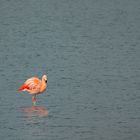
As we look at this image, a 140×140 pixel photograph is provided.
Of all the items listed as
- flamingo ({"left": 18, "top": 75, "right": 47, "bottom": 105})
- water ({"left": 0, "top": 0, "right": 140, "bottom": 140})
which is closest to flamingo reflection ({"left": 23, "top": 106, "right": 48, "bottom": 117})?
water ({"left": 0, "top": 0, "right": 140, "bottom": 140})

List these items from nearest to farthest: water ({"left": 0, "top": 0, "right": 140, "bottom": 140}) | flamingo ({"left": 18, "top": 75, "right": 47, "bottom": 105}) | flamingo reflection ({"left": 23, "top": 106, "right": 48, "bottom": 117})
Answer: water ({"left": 0, "top": 0, "right": 140, "bottom": 140}) → flamingo reflection ({"left": 23, "top": 106, "right": 48, "bottom": 117}) → flamingo ({"left": 18, "top": 75, "right": 47, "bottom": 105})

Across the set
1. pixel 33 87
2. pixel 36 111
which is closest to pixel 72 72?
pixel 33 87

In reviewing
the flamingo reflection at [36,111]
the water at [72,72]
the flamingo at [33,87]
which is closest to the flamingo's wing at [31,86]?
the flamingo at [33,87]

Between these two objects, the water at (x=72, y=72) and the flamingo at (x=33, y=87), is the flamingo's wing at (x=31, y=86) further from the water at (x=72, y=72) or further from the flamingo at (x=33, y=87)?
the water at (x=72, y=72)

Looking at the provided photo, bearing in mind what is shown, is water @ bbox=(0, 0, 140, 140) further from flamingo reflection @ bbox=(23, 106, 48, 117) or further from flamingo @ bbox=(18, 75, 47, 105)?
flamingo @ bbox=(18, 75, 47, 105)

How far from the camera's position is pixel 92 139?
17.7 m

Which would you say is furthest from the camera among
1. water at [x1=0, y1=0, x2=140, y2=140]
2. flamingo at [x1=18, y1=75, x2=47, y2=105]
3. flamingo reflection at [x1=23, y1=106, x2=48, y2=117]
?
flamingo at [x1=18, y1=75, x2=47, y2=105]

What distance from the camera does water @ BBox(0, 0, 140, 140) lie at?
19203 millimetres

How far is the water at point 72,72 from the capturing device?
1920cm

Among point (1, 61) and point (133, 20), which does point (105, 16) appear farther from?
point (1, 61)

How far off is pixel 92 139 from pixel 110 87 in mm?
6639

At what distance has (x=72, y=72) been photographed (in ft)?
87.7

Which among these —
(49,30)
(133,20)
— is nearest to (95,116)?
(49,30)

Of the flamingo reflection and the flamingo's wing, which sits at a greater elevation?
the flamingo's wing
